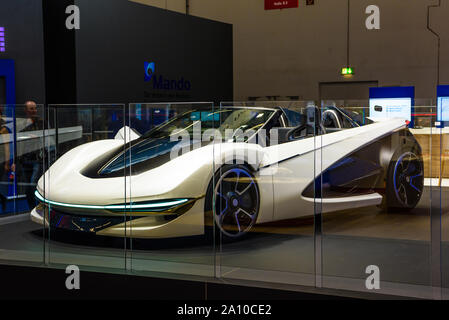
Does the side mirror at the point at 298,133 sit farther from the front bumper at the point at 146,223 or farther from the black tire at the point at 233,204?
the front bumper at the point at 146,223

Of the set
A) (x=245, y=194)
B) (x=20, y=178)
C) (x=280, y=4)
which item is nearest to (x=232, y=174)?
(x=245, y=194)

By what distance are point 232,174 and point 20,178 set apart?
1.82 meters

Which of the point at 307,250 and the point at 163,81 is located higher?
the point at 163,81

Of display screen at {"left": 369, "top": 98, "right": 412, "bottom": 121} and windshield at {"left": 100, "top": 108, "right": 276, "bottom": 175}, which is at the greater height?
display screen at {"left": 369, "top": 98, "right": 412, "bottom": 121}

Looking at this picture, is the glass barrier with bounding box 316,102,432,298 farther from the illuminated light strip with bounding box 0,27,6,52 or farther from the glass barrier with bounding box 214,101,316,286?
the illuminated light strip with bounding box 0,27,6,52

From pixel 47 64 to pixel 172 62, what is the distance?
8.16ft

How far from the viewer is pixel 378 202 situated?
284cm

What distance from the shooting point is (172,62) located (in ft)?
30.6

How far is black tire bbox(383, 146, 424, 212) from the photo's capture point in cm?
272

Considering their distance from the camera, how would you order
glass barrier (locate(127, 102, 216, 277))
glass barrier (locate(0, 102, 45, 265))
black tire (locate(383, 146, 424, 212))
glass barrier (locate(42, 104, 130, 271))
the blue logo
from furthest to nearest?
the blue logo, glass barrier (locate(0, 102, 45, 265)), glass barrier (locate(42, 104, 130, 271)), glass barrier (locate(127, 102, 216, 277)), black tire (locate(383, 146, 424, 212))

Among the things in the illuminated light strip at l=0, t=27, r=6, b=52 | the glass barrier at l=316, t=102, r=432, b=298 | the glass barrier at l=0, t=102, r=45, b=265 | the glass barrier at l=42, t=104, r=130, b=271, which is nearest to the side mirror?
the glass barrier at l=316, t=102, r=432, b=298

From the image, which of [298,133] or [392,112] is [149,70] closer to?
[298,133]

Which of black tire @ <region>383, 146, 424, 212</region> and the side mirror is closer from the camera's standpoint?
black tire @ <region>383, 146, 424, 212</region>
